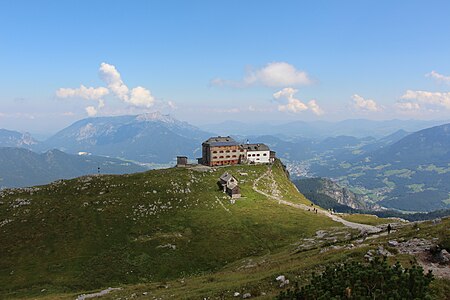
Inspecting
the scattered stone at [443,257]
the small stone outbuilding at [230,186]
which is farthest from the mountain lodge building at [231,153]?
the scattered stone at [443,257]

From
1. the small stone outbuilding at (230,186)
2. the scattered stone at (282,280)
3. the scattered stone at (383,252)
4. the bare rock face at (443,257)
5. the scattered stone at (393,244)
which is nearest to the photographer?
the bare rock face at (443,257)

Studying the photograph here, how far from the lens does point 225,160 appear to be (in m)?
170

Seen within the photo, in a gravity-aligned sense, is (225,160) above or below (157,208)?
above

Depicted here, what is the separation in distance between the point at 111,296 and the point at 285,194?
92266mm

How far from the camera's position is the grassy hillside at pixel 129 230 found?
76.3 m

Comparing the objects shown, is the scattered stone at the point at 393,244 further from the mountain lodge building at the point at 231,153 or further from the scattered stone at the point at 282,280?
the mountain lodge building at the point at 231,153

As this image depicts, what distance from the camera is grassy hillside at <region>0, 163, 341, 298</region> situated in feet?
250

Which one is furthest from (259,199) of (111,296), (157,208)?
(111,296)

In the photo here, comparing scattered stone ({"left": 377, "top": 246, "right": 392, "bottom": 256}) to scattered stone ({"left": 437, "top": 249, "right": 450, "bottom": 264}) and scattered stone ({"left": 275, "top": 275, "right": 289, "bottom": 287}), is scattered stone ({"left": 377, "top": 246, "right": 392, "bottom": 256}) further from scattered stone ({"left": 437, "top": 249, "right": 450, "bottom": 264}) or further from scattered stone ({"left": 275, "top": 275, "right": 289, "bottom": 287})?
scattered stone ({"left": 275, "top": 275, "right": 289, "bottom": 287})

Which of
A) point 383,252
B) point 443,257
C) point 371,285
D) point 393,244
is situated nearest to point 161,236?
point 393,244

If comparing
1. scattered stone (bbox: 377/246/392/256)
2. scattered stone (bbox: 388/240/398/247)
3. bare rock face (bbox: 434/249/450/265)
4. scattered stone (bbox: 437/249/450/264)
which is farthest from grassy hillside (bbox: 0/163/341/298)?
scattered stone (bbox: 437/249/450/264)

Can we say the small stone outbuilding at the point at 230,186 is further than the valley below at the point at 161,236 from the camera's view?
Yes

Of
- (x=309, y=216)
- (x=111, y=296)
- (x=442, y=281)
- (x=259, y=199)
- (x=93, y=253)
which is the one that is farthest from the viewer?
(x=259, y=199)

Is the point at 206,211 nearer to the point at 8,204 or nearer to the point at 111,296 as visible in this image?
the point at 111,296
